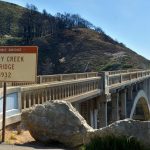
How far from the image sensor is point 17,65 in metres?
11.2

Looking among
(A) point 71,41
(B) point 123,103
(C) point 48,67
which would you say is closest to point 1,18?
(A) point 71,41

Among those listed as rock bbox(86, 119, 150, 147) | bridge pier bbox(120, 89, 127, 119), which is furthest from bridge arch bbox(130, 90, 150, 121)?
rock bbox(86, 119, 150, 147)

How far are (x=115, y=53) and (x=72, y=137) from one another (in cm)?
13201

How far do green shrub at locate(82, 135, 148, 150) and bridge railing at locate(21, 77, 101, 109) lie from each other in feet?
17.4

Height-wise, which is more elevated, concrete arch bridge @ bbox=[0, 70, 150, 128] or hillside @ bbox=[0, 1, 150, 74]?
hillside @ bbox=[0, 1, 150, 74]

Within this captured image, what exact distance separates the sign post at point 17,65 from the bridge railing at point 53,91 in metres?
2.46

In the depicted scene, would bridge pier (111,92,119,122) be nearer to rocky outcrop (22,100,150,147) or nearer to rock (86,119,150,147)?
rocky outcrop (22,100,150,147)

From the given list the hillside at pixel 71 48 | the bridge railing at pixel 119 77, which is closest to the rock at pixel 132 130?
the bridge railing at pixel 119 77

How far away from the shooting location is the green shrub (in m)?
8.52

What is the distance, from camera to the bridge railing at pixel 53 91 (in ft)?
47.2

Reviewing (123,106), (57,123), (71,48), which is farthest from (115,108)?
(71,48)

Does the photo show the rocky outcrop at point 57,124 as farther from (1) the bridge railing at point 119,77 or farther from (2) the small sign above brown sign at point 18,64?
(1) the bridge railing at point 119,77

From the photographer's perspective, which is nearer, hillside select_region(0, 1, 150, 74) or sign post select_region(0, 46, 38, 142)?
sign post select_region(0, 46, 38, 142)

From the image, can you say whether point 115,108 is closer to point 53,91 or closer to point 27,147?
point 53,91
